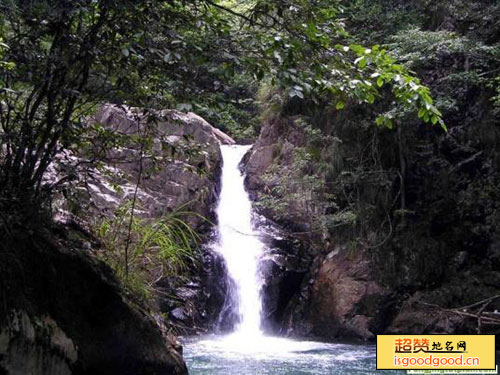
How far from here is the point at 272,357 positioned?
Answer: 269 inches

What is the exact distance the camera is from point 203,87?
10.6ft

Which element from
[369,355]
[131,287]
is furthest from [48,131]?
[369,355]

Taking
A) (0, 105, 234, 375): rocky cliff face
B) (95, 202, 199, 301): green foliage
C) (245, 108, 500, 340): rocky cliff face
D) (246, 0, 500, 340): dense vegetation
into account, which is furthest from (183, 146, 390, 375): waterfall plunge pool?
(0, 105, 234, 375): rocky cliff face

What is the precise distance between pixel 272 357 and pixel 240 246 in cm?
367

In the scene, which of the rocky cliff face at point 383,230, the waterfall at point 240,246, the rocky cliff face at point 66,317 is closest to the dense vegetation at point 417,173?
the rocky cliff face at point 383,230

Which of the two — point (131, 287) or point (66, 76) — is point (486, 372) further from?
point (66, 76)

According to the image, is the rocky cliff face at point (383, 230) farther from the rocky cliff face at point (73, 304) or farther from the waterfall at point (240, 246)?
the rocky cliff face at point (73, 304)

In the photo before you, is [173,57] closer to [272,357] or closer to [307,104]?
[272,357]

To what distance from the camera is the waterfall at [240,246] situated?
30.8 feet

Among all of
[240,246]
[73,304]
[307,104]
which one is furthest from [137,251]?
[307,104]

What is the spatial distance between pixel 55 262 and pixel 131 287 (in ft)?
2.41

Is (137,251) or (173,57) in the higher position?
(173,57)

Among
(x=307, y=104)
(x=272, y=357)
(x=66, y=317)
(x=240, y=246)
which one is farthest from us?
(x=307, y=104)

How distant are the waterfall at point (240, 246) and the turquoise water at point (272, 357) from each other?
65 centimetres
